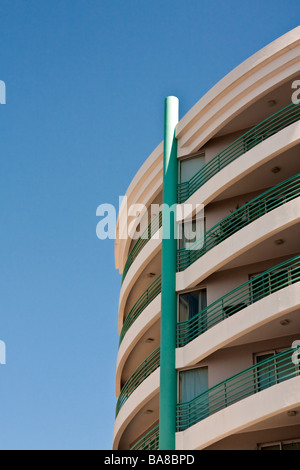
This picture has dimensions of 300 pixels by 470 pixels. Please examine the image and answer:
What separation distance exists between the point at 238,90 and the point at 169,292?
7.69 metres

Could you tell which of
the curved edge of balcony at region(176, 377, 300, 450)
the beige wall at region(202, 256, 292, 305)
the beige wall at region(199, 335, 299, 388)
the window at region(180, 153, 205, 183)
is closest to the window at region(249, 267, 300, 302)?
the beige wall at region(202, 256, 292, 305)

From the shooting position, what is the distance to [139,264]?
103ft

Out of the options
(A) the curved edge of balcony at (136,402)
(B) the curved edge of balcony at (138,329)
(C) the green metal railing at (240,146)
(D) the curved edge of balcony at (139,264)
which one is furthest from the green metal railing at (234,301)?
(C) the green metal railing at (240,146)

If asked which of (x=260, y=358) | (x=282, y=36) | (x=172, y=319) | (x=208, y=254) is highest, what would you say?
(x=282, y=36)

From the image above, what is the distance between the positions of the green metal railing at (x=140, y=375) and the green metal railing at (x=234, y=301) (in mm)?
1936

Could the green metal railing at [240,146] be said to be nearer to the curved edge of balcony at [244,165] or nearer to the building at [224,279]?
the building at [224,279]

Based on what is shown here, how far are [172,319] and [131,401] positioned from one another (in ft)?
12.5

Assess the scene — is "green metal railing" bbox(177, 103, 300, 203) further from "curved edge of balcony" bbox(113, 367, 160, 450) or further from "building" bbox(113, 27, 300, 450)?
"curved edge of balcony" bbox(113, 367, 160, 450)

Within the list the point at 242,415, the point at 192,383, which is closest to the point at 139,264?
the point at 192,383

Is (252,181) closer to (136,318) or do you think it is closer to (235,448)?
(136,318)

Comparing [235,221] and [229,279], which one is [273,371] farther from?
[235,221]
